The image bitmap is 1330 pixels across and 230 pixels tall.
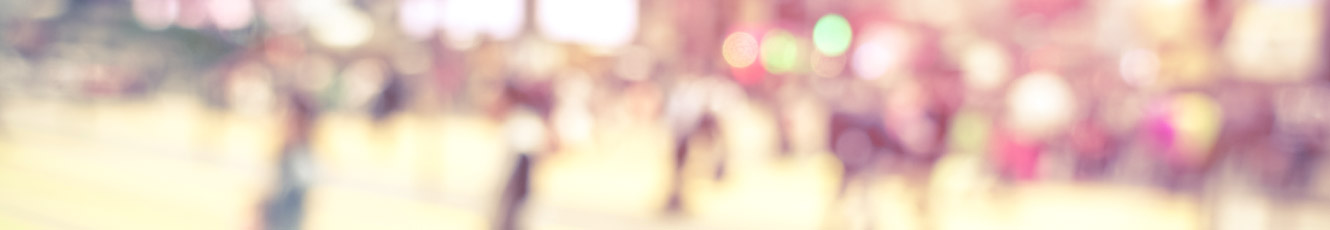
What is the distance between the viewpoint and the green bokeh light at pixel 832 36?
Answer: 4.41 m

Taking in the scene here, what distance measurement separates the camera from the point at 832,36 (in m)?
4.65

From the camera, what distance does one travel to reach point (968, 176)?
356 cm

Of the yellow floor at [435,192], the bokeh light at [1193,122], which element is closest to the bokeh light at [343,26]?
the yellow floor at [435,192]

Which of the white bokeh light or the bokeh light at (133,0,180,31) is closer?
the white bokeh light

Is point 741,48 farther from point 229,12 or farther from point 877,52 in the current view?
point 229,12

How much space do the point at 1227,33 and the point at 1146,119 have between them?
1.20m

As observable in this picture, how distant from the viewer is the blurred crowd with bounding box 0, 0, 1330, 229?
255cm

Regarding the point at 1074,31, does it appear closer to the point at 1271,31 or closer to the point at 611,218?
the point at 1271,31

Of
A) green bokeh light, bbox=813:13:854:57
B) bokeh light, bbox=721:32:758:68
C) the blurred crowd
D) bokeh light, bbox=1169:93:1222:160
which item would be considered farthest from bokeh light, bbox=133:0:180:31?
bokeh light, bbox=1169:93:1222:160

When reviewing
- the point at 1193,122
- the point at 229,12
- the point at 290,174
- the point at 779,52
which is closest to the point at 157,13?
the point at 229,12

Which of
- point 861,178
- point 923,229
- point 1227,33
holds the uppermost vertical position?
point 1227,33

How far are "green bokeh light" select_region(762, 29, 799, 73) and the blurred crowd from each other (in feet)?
0.05

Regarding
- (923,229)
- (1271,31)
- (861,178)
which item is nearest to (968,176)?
(923,229)

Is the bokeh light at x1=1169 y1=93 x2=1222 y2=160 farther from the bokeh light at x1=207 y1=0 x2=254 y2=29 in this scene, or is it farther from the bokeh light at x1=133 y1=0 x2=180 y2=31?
the bokeh light at x1=133 y1=0 x2=180 y2=31
